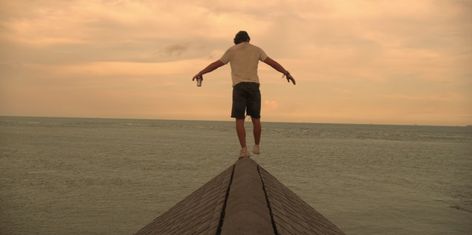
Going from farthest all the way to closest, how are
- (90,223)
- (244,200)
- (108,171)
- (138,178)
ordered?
(108,171) < (138,178) < (90,223) < (244,200)

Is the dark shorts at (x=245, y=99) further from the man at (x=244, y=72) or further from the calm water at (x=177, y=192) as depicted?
the calm water at (x=177, y=192)

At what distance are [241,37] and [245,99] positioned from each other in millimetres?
1067

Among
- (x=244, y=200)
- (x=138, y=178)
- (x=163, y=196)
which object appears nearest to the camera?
(x=244, y=200)

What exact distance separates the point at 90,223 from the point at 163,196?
6.38 m

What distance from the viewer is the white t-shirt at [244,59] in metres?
7.61

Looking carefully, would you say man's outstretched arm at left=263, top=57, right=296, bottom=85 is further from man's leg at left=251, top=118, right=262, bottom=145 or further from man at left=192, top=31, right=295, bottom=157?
man's leg at left=251, top=118, right=262, bottom=145

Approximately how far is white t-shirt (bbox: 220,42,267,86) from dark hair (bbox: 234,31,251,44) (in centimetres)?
12

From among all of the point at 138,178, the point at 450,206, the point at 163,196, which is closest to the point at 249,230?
the point at 163,196

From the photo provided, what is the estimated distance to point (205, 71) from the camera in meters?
7.58

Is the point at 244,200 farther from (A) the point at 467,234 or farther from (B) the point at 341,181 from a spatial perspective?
(B) the point at 341,181

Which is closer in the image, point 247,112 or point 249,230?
point 249,230

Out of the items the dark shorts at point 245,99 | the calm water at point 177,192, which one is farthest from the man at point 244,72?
the calm water at point 177,192

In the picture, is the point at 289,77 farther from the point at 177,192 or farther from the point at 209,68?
the point at 177,192

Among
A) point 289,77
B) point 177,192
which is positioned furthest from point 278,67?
point 177,192
